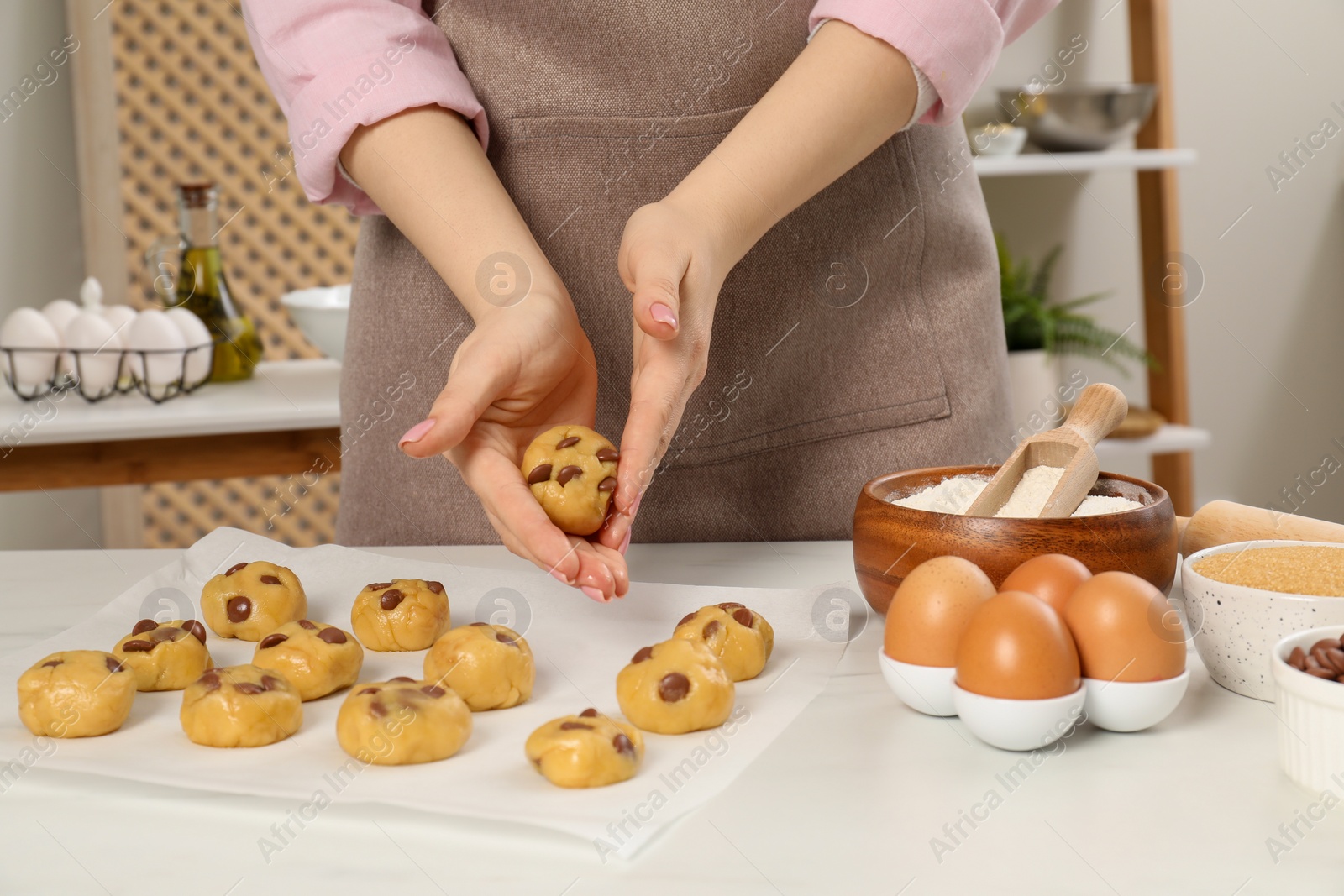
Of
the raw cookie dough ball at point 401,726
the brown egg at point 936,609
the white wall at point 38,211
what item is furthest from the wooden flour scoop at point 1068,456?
the white wall at point 38,211

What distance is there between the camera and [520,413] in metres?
0.93

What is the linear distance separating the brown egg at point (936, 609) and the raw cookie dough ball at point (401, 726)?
25cm

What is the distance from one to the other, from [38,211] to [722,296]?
2.15 meters

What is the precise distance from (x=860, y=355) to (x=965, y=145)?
0.85 ft

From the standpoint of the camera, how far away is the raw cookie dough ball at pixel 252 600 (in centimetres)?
84

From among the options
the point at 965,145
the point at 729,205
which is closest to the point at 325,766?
the point at 729,205

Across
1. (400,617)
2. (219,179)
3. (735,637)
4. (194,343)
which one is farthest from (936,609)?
(219,179)

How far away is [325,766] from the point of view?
633 millimetres

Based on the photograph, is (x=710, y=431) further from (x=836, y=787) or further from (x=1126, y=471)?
(x=1126, y=471)

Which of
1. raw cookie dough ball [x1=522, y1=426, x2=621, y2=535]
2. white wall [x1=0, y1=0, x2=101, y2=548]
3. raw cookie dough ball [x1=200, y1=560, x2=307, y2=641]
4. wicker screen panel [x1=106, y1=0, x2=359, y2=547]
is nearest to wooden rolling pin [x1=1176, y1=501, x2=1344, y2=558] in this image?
raw cookie dough ball [x1=522, y1=426, x2=621, y2=535]

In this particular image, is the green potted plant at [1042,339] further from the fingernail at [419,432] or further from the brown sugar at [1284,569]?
the fingernail at [419,432]

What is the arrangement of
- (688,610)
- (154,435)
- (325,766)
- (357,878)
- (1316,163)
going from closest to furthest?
(357,878)
(325,766)
(688,610)
(154,435)
(1316,163)

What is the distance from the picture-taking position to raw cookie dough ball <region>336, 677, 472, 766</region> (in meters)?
0.63

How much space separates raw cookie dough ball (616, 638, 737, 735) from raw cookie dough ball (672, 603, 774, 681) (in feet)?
0.12
